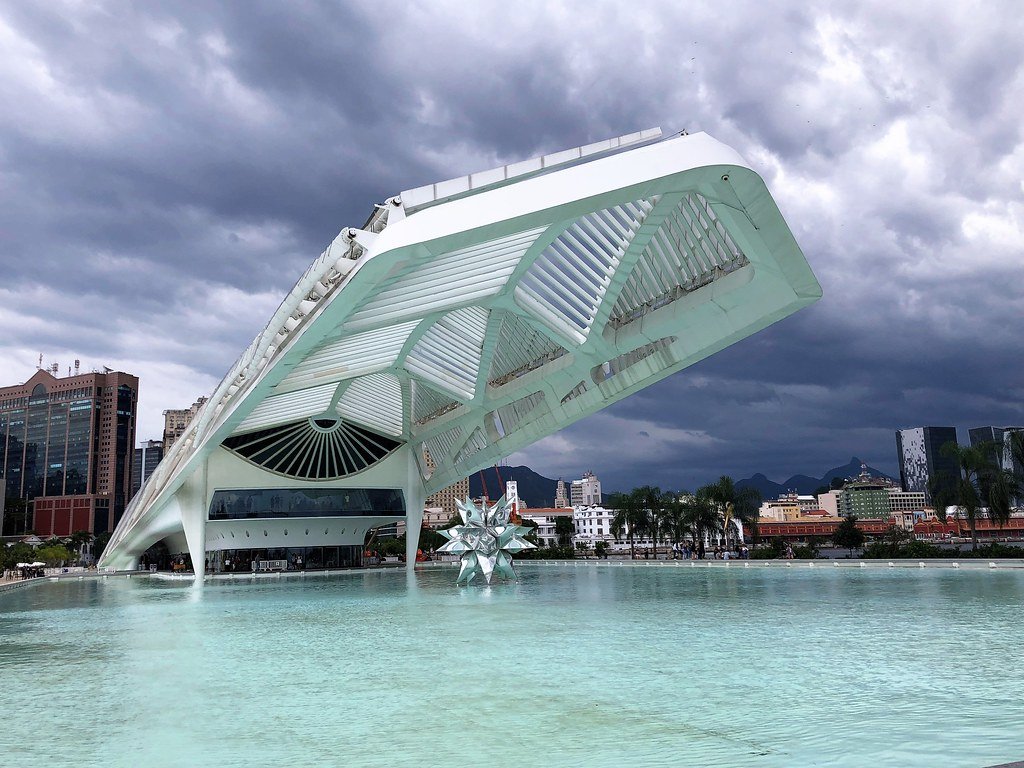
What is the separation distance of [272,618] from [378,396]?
22.4 m

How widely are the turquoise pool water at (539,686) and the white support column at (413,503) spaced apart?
26.2 metres

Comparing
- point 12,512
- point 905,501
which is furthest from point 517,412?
point 905,501

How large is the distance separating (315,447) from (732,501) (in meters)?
21.2

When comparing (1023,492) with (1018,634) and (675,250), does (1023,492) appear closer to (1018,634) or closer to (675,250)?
(675,250)

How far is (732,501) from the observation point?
141ft

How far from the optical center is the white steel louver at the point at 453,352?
92.2 ft

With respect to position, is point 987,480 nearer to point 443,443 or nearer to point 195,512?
point 443,443

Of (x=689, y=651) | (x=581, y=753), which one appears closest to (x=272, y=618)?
(x=689, y=651)

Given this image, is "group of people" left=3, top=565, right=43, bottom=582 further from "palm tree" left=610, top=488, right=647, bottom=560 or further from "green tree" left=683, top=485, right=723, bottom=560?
"green tree" left=683, top=485, right=723, bottom=560

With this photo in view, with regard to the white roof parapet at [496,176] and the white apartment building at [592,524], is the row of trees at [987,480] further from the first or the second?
the white apartment building at [592,524]

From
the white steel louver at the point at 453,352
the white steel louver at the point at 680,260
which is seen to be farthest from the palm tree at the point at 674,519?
the white steel louver at the point at 680,260

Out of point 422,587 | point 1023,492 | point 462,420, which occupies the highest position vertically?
point 462,420

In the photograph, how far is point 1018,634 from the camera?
11242 mm

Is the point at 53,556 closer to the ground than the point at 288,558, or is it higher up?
higher up
